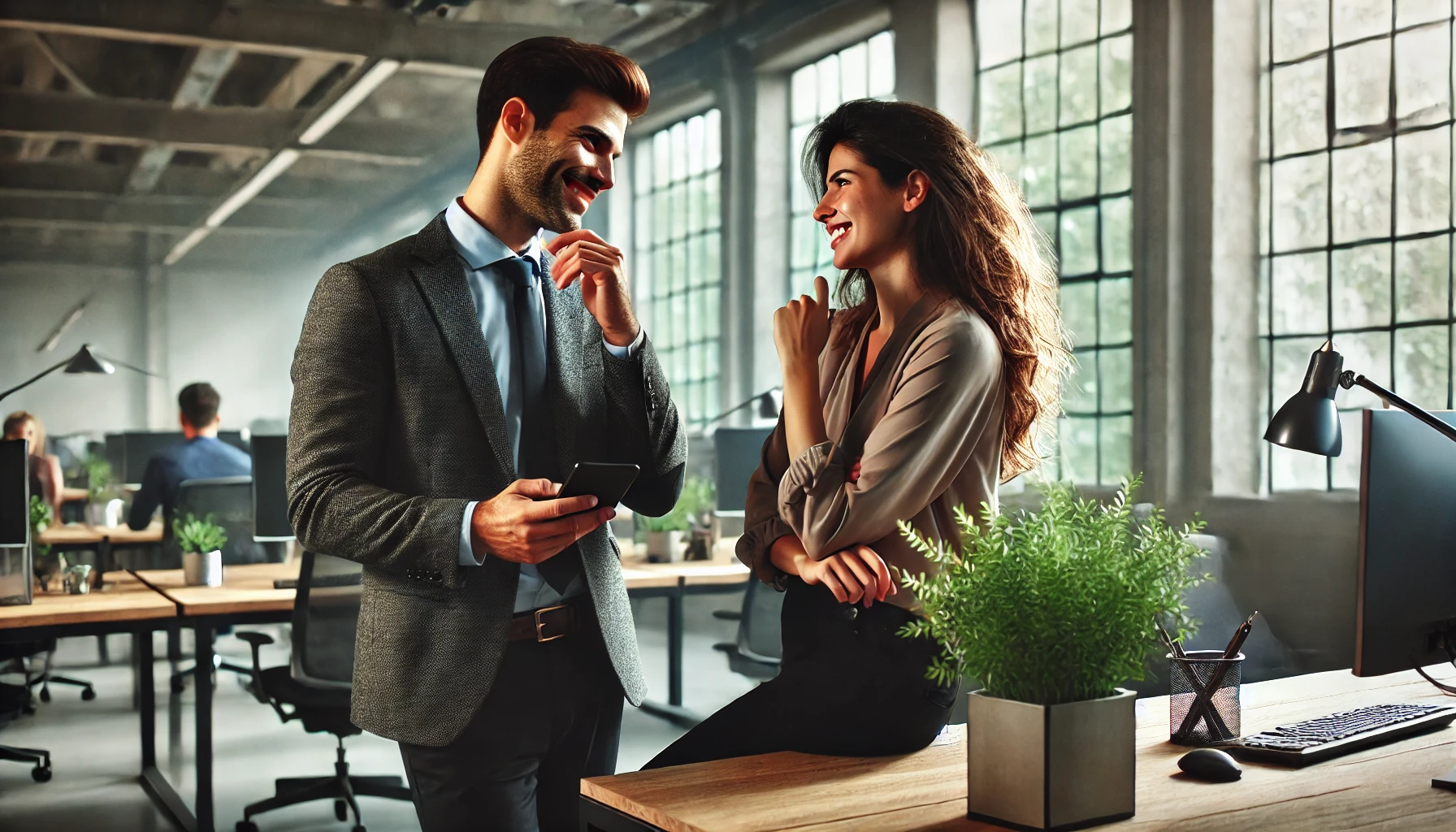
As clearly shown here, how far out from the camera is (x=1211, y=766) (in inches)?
56.8

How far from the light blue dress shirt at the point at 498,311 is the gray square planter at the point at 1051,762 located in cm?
84

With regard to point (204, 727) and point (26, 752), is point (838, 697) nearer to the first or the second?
point (204, 727)

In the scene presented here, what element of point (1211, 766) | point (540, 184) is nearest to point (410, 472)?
point (540, 184)

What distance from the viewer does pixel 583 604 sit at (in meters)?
1.95

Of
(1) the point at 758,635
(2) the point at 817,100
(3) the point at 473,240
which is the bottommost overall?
(1) the point at 758,635

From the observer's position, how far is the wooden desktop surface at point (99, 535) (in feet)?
17.9

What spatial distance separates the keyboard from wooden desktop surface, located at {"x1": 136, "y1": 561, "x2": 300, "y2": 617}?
3142 millimetres

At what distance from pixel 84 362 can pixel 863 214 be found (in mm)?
5216

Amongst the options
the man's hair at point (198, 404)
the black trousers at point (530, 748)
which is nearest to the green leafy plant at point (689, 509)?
the man's hair at point (198, 404)

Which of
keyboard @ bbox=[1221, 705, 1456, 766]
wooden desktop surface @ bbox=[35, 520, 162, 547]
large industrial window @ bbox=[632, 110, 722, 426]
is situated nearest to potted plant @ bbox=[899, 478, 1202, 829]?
keyboard @ bbox=[1221, 705, 1456, 766]

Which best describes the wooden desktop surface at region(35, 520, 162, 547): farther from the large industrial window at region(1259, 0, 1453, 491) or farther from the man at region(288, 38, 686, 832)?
the large industrial window at region(1259, 0, 1453, 491)

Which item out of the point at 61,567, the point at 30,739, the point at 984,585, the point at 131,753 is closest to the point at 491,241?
the point at 984,585

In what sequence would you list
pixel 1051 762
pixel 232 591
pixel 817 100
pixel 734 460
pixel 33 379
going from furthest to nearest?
pixel 817 100 < pixel 33 379 < pixel 734 460 < pixel 232 591 < pixel 1051 762

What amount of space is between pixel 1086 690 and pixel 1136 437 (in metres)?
4.12
